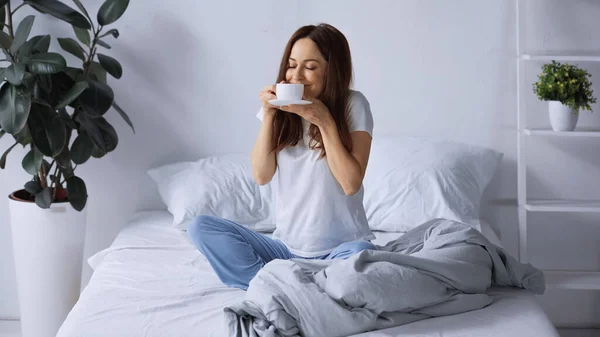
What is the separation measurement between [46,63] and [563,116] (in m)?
1.78

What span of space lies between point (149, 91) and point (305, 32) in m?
1.10

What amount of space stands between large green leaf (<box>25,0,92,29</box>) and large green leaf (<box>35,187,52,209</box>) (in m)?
0.59

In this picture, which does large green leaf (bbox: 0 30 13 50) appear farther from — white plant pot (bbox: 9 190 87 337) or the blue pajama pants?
the blue pajama pants

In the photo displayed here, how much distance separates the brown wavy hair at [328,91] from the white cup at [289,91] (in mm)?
183

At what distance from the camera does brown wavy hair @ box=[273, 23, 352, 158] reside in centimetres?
211

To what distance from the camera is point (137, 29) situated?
3014mm

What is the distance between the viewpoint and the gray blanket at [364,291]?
1719 millimetres

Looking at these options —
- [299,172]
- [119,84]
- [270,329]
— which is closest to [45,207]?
[119,84]

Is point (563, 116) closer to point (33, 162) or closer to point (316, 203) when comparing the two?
point (316, 203)

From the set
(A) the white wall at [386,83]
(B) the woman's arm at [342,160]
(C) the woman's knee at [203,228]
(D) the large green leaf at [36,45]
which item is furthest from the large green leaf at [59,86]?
(B) the woman's arm at [342,160]

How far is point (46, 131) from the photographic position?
2.55 metres

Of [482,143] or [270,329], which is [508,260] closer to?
[270,329]

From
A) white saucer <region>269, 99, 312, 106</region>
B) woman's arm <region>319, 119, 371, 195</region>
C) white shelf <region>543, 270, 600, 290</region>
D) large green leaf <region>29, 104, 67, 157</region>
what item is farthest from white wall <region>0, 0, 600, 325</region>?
white saucer <region>269, 99, 312, 106</region>

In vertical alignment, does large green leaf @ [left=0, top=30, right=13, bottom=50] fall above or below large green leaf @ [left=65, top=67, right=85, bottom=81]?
above
